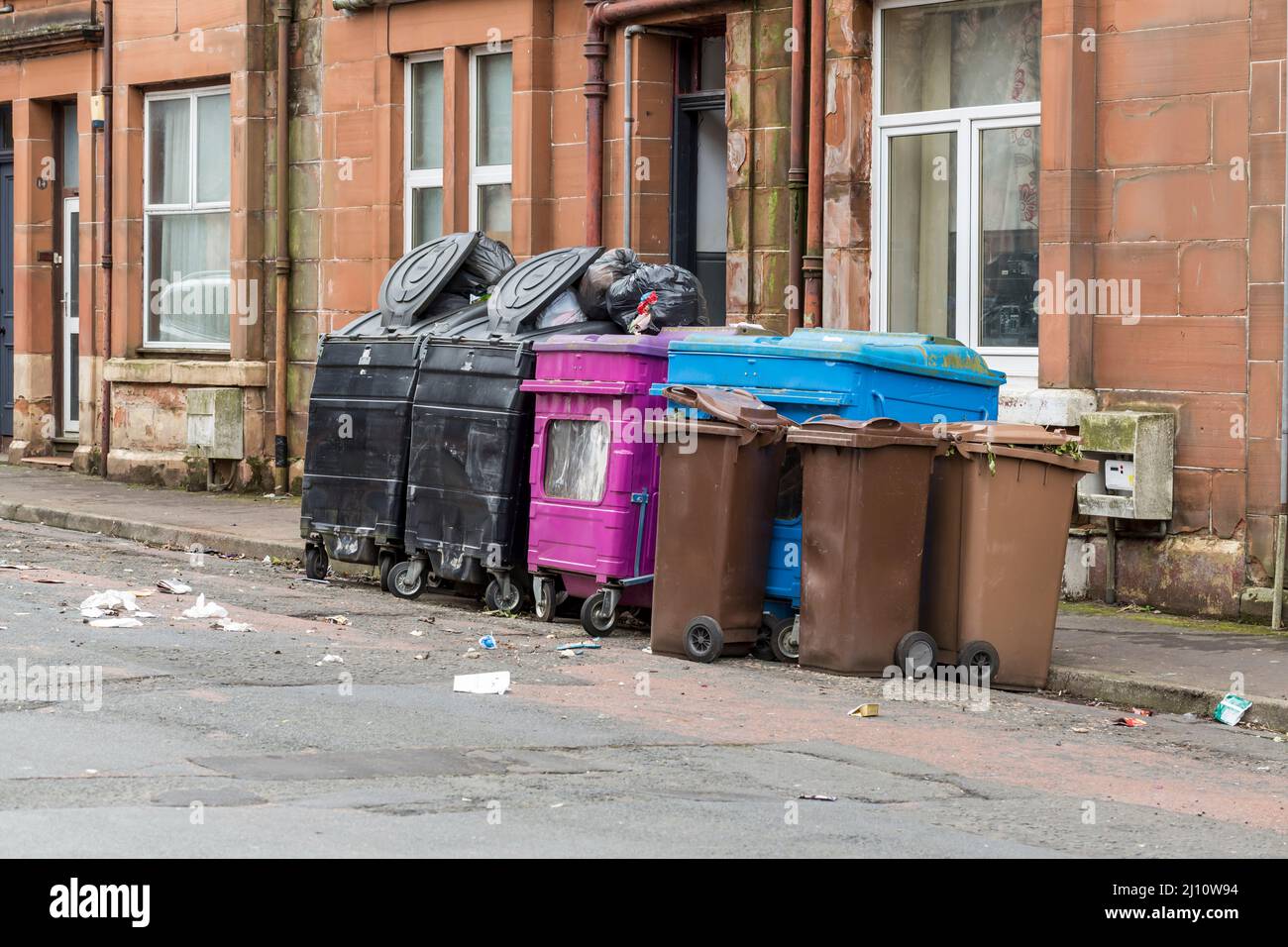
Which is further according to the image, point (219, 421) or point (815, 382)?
point (219, 421)

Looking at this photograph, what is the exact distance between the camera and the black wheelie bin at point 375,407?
40.4 feet

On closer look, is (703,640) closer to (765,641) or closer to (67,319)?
(765,641)

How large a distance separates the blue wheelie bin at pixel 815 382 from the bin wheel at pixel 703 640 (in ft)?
1.17

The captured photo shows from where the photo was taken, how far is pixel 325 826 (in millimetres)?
6070

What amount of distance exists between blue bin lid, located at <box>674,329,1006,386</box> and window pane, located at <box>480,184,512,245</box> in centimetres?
619

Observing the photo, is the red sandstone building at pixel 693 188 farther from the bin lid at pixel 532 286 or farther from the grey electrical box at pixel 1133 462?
the bin lid at pixel 532 286

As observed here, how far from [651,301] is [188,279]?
947cm

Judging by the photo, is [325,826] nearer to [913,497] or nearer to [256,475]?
Answer: [913,497]

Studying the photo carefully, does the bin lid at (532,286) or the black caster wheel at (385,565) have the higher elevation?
the bin lid at (532,286)

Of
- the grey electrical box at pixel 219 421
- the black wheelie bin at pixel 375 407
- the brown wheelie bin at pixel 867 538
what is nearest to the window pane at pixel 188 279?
the grey electrical box at pixel 219 421

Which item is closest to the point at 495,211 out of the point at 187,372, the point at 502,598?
the point at 187,372

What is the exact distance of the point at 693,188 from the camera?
52.2 ft

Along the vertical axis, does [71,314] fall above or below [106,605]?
above
